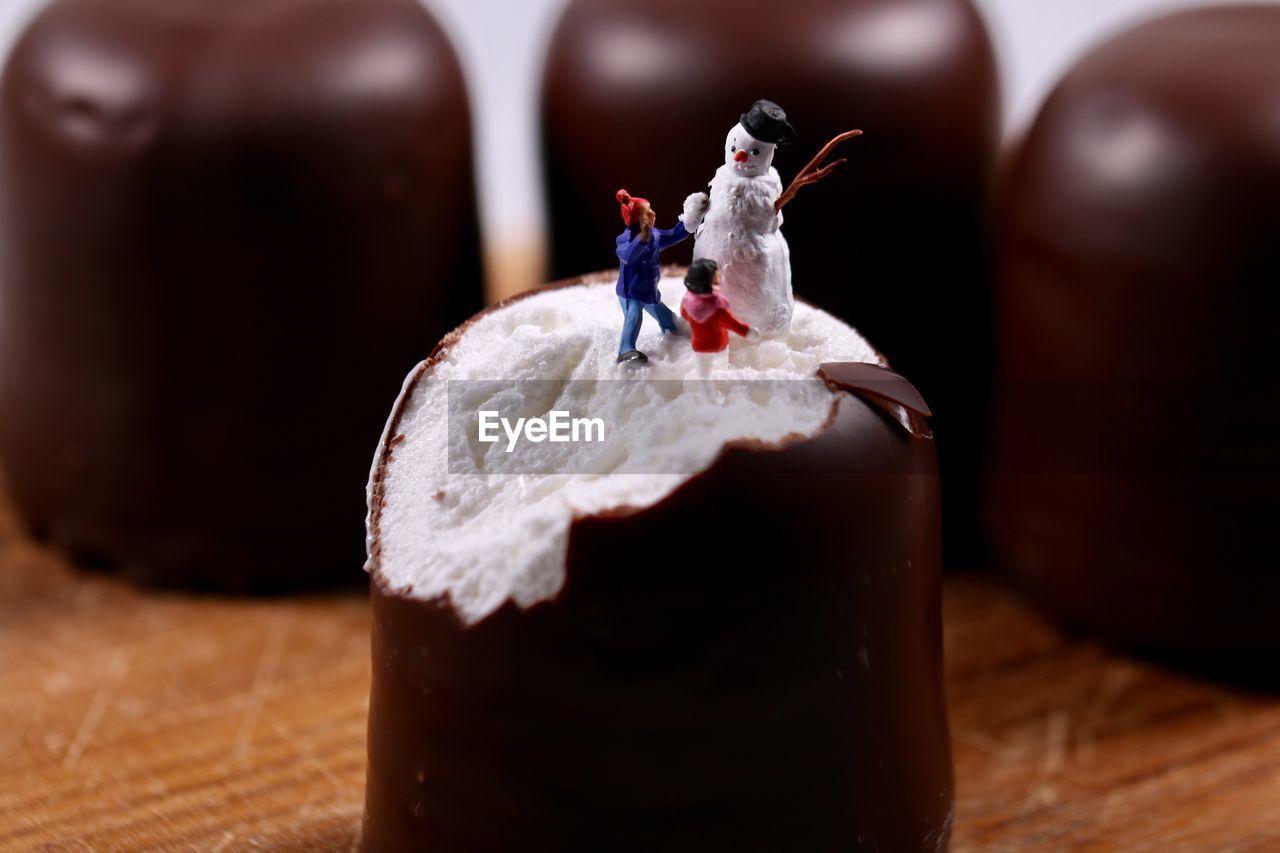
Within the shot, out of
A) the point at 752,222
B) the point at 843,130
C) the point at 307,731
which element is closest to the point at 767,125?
the point at 752,222

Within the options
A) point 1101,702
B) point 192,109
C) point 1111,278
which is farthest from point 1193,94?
point 192,109

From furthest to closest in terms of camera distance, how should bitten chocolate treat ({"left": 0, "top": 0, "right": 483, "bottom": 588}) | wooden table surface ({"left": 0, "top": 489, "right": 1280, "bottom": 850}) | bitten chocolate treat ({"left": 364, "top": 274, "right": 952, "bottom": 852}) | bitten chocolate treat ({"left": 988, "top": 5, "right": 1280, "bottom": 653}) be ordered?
bitten chocolate treat ({"left": 0, "top": 0, "right": 483, "bottom": 588}), bitten chocolate treat ({"left": 988, "top": 5, "right": 1280, "bottom": 653}), wooden table surface ({"left": 0, "top": 489, "right": 1280, "bottom": 850}), bitten chocolate treat ({"left": 364, "top": 274, "right": 952, "bottom": 852})

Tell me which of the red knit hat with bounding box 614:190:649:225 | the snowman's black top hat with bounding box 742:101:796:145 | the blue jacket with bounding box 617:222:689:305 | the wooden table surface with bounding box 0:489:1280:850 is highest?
the snowman's black top hat with bounding box 742:101:796:145

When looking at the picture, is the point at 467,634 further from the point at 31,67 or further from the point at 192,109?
the point at 31,67

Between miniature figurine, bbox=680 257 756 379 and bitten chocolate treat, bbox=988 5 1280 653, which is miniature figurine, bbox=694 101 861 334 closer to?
miniature figurine, bbox=680 257 756 379

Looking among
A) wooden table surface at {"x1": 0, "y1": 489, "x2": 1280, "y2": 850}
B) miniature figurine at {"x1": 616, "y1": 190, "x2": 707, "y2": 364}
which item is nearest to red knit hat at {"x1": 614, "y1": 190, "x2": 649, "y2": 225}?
miniature figurine at {"x1": 616, "y1": 190, "x2": 707, "y2": 364}

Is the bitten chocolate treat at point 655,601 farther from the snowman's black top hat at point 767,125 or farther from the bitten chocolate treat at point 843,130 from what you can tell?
the bitten chocolate treat at point 843,130

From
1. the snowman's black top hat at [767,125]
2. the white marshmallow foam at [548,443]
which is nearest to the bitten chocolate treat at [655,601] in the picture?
the white marshmallow foam at [548,443]
